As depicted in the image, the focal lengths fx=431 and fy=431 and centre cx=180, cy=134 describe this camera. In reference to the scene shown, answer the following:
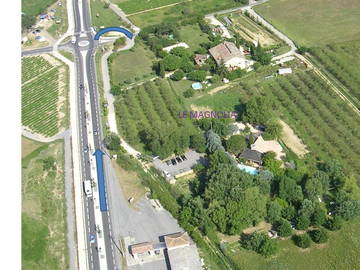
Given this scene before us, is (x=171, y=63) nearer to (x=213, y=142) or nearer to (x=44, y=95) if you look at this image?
(x=44, y=95)

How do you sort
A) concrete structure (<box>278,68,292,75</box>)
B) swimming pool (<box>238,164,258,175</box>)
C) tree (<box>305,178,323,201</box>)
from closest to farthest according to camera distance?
tree (<box>305,178,323,201</box>) < swimming pool (<box>238,164,258,175</box>) < concrete structure (<box>278,68,292,75</box>)

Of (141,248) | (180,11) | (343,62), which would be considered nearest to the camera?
(141,248)

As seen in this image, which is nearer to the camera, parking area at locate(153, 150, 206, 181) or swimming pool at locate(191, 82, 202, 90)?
→ parking area at locate(153, 150, 206, 181)

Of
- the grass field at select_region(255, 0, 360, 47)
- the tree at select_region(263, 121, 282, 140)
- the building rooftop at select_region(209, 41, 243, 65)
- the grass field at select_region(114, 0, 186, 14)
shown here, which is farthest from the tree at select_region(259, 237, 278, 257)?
the grass field at select_region(114, 0, 186, 14)

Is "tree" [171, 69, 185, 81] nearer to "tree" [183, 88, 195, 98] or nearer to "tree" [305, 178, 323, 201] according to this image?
"tree" [183, 88, 195, 98]

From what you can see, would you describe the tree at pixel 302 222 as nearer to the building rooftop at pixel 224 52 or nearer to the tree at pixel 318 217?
the tree at pixel 318 217

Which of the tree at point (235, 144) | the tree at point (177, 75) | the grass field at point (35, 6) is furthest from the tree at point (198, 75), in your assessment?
the grass field at point (35, 6)

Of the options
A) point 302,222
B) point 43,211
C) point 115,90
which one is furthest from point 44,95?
point 302,222
